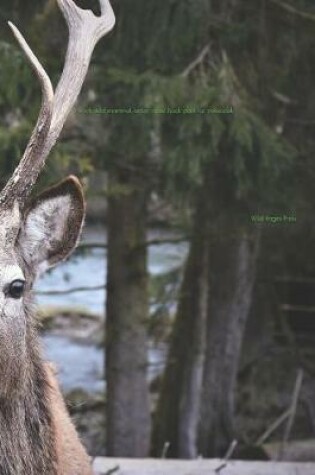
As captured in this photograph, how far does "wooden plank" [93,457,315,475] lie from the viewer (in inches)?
251

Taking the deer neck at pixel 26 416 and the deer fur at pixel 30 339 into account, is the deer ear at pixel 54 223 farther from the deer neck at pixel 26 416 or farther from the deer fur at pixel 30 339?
the deer neck at pixel 26 416

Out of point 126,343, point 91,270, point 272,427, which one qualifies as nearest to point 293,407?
point 272,427

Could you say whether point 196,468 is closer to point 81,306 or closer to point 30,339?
point 30,339

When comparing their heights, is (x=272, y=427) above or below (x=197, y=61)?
below

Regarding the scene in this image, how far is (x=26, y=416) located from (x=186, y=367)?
18.8 feet

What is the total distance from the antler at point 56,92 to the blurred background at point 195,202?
143 cm

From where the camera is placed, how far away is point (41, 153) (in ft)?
13.5

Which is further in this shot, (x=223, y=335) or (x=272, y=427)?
(x=272, y=427)

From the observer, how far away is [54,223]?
4316 millimetres

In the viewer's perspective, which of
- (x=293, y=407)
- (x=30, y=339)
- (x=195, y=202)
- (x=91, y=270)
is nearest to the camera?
(x=30, y=339)

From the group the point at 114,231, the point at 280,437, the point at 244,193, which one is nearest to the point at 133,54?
the point at 244,193

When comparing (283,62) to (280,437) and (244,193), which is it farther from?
(280,437)

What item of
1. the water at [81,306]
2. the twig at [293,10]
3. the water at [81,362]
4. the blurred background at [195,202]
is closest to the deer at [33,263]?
→ the blurred background at [195,202]

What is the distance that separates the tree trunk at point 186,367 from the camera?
9625 millimetres
